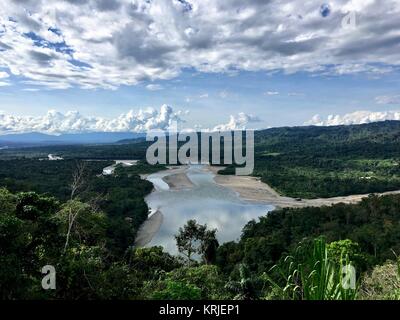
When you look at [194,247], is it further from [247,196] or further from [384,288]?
[247,196]

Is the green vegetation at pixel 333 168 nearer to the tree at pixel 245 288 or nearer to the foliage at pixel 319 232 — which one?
the foliage at pixel 319 232

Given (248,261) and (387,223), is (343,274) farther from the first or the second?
(387,223)

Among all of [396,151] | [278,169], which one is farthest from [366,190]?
[396,151]

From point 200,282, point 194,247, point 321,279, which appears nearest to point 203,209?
point 194,247

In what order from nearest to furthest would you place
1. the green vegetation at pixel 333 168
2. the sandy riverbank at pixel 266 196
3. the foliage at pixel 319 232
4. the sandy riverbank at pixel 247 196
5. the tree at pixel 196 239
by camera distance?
the tree at pixel 196 239, the foliage at pixel 319 232, the sandy riverbank at pixel 247 196, the sandy riverbank at pixel 266 196, the green vegetation at pixel 333 168

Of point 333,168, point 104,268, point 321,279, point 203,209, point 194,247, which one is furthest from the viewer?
point 333,168

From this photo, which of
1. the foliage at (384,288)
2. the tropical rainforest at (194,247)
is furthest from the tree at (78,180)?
the foliage at (384,288)
